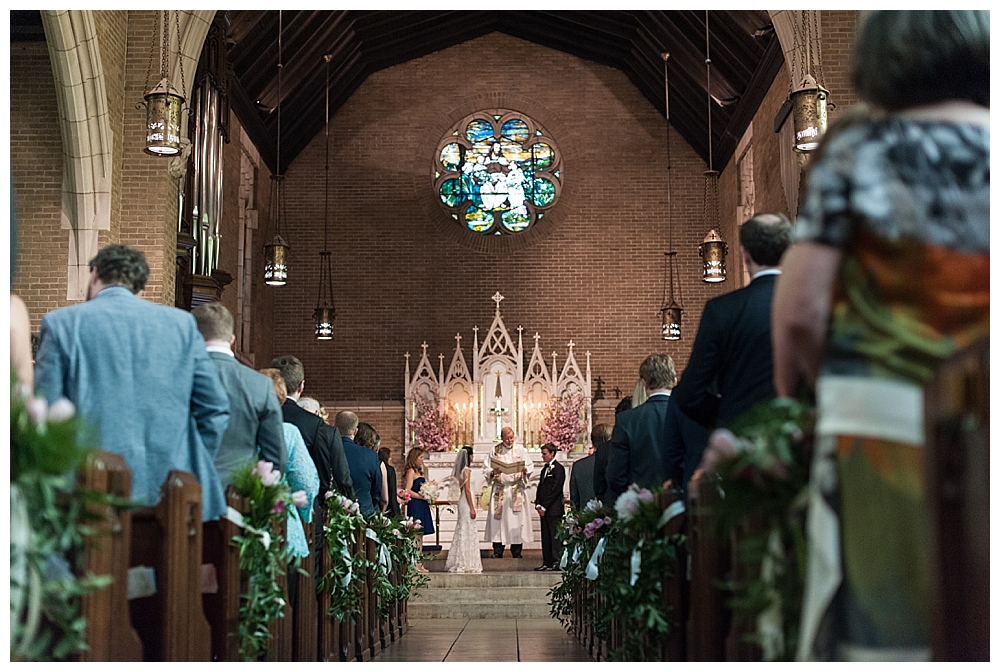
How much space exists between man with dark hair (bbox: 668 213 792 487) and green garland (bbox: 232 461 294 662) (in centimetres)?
135

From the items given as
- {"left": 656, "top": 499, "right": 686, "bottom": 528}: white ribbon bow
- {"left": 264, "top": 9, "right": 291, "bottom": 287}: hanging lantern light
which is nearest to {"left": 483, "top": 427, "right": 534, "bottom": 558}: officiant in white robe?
{"left": 264, "top": 9, "right": 291, "bottom": 287}: hanging lantern light

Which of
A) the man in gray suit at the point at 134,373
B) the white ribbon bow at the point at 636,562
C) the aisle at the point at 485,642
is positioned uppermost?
the man in gray suit at the point at 134,373

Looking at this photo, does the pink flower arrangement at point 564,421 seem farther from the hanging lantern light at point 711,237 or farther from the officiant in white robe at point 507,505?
the hanging lantern light at point 711,237

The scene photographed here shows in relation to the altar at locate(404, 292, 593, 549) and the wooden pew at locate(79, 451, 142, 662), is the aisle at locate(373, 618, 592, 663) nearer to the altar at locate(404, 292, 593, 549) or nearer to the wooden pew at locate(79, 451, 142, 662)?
the wooden pew at locate(79, 451, 142, 662)

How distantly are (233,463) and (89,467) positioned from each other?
69.8 inches

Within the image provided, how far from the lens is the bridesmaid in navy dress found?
34.8 feet

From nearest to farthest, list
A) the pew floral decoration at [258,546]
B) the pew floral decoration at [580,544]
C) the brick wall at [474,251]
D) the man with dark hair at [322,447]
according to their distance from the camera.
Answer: the pew floral decoration at [258,546] → the pew floral decoration at [580,544] → the man with dark hair at [322,447] → the brick wall at [474,251]

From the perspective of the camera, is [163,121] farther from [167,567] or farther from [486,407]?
[486,407]

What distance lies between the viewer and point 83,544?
90.6 inches

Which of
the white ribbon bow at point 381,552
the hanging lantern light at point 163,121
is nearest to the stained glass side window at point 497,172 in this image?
the hanging lantern light at point 163,121

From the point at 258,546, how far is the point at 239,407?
62 cm

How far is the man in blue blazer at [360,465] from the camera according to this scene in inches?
263

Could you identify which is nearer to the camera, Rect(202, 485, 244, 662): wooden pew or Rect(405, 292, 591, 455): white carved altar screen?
Rect(202, 485, 244, 662): wooden pew

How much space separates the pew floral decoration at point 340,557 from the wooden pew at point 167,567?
2087 mm
